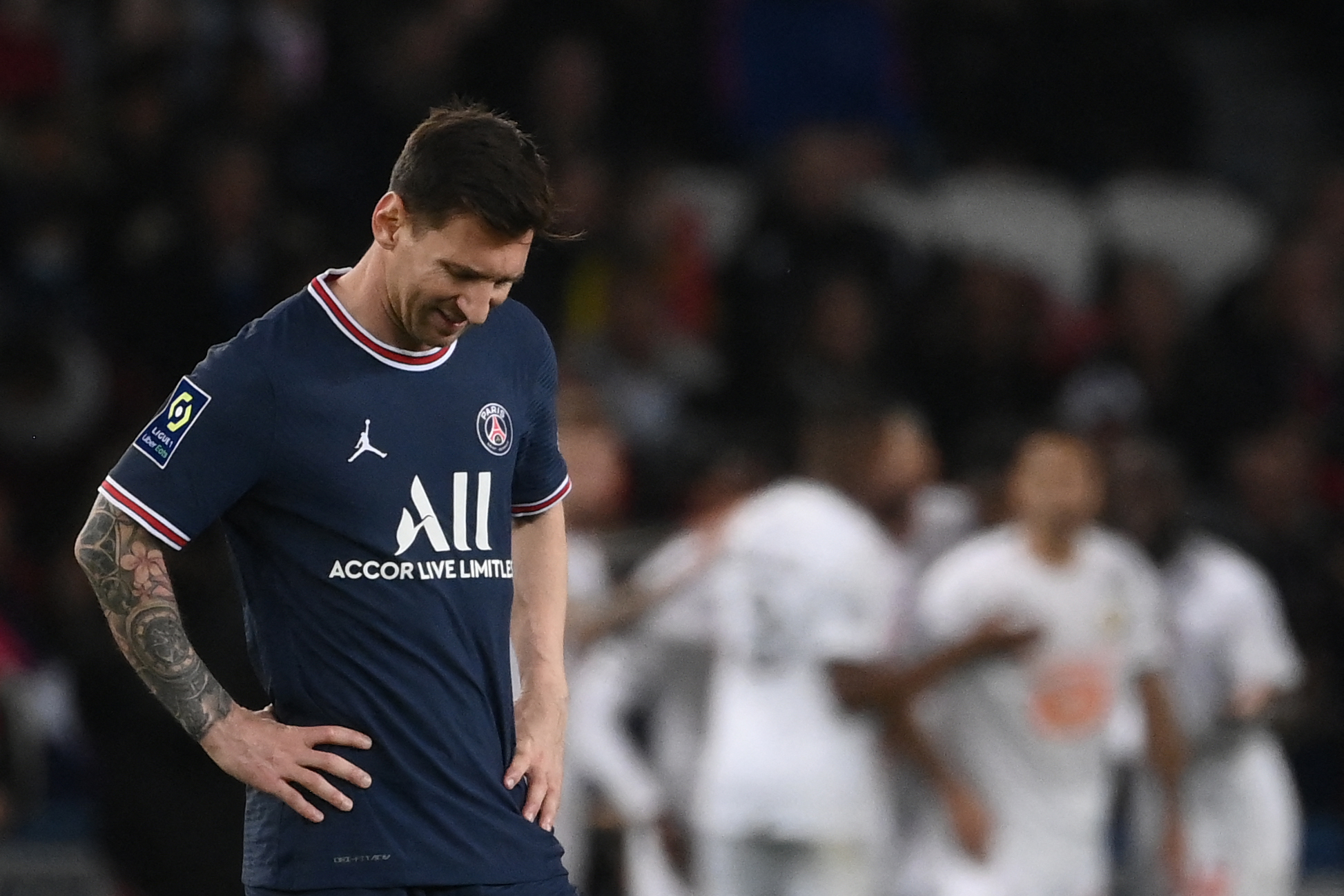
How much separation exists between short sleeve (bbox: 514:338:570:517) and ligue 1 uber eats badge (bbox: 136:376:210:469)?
24.4 inches

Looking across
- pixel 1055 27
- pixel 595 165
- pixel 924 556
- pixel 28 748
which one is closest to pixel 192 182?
pixel 595 165

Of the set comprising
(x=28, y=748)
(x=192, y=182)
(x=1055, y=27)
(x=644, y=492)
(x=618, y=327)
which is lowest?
(x=28, y=748)

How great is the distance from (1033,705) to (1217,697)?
3.34 ft

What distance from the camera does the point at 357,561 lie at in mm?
3701

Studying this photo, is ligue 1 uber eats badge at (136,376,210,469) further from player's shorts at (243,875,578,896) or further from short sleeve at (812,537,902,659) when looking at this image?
short sleeve at (812,537,902,659)

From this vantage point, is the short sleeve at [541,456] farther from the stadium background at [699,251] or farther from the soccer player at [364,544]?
the stadium background at [699,251]

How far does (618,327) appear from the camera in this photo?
33.0 feet

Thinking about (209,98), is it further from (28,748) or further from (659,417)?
(28,748)

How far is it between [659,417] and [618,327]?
0.49m

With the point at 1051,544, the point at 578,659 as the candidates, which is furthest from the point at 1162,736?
the point at 578,659

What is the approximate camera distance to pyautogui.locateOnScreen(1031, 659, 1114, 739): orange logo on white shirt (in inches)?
323

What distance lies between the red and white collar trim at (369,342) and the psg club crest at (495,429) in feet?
0.40

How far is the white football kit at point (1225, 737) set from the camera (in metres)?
8.70

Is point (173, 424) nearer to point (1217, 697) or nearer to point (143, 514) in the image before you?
point (143, 514)
